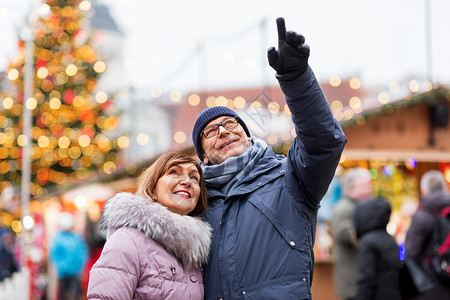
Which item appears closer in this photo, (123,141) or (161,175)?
(161,175)

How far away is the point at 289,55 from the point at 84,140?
52.3 ft

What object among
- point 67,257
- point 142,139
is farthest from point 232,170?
point 142,139

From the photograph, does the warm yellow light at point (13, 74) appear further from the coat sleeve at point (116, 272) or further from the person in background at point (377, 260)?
the coat sleeve at point (116, 272)

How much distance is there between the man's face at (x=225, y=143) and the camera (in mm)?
2674

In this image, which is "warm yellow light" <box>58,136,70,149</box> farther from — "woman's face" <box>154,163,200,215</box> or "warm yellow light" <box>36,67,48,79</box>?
"woman's face" <box>154,163,200,215</box>

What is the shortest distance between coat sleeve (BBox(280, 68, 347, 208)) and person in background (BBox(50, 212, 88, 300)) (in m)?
8.02

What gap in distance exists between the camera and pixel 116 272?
2240mm

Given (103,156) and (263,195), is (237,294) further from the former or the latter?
(103,156)

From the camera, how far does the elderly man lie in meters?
2.20

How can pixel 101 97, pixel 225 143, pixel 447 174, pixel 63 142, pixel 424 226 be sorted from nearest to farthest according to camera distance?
pixel 225 143
pixel 424 226
pixel 447 174
pixel 63 142
pixel 101 97

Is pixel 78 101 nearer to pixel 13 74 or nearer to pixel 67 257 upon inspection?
pixel 13 74

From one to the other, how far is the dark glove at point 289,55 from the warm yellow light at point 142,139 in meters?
11.7

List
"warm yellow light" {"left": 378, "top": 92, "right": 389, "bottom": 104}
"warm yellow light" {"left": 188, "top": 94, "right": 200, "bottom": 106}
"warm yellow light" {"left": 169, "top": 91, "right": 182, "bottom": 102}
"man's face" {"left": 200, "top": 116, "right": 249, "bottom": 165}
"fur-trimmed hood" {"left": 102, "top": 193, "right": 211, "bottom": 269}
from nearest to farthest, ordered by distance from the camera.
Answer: "fur-trimmed hood" {"left": 102, "top": 193, "right": 211, "bottom": 269} → "man's face" {"left": 200, "top": 116, "right": 249, "bottom": 165} → "warm yellow light" {"left": 378, "top": 92, "right": 389, "bottom": 104} → "warm yellow light" {"left": 188, "top": 94, "right": 200, "bottom": 106} → "warm yellow light" {"left": 169, "top": 91, "right": 182, "bottom": 102}

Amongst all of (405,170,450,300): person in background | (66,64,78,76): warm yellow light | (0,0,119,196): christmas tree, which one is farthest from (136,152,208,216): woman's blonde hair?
(66,64,78,76): warm yellow light
